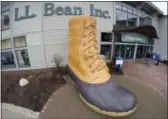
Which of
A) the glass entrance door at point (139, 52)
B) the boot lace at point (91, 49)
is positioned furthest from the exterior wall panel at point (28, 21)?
the glass entrance door at point (139, 52)

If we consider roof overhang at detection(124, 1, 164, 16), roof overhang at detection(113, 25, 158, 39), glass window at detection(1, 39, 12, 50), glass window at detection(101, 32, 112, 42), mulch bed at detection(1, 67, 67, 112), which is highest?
roof overhang at detection(124, 1, 164, 16)

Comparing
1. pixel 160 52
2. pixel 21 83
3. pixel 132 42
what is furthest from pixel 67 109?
pixel 160 52

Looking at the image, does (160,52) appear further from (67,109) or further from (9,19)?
(9,19)

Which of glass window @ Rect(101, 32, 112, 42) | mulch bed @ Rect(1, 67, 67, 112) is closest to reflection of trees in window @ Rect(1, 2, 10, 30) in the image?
mulch bed @ Rect(1, 67, 67, 112)

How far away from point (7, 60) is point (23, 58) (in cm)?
32

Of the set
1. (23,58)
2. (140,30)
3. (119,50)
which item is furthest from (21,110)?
(140,30)

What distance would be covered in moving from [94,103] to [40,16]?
186cm

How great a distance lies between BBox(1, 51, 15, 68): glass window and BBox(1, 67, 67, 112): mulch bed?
11 centimetres

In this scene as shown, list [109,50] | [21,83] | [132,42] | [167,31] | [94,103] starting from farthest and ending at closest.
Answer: [167,31]
[132,42]
[109,50]
[21,83]
[94,103]

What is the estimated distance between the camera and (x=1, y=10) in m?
2.52

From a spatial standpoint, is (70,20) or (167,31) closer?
(70,20)

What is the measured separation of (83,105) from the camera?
2.42m

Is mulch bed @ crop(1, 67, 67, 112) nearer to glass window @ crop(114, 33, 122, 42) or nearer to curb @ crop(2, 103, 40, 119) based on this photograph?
curb @ crop(2, 103, 40, 119)

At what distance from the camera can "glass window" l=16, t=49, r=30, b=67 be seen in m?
2.75
